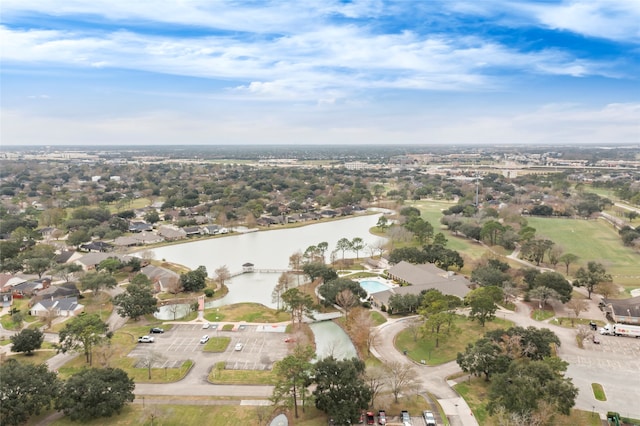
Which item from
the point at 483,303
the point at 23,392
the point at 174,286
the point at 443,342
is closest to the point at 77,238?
the point at 174,286

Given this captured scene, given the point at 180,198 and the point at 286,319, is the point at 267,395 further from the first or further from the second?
the point at 180,198

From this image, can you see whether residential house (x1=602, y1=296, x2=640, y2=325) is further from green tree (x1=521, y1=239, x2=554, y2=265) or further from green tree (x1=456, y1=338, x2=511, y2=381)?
green tree (x1=456, y1=338, x2=511, y2=381)

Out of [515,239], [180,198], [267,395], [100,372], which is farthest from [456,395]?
[180,198]

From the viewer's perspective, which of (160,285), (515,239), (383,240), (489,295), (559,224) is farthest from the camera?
(559,224)

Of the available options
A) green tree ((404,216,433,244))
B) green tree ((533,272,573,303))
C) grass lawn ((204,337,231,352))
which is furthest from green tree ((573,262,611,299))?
grass lawn ((204,337,231,352))

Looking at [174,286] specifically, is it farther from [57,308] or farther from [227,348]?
[227,348]

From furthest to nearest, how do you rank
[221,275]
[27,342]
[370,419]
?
[221,275] < [27,342] < [370,419]
